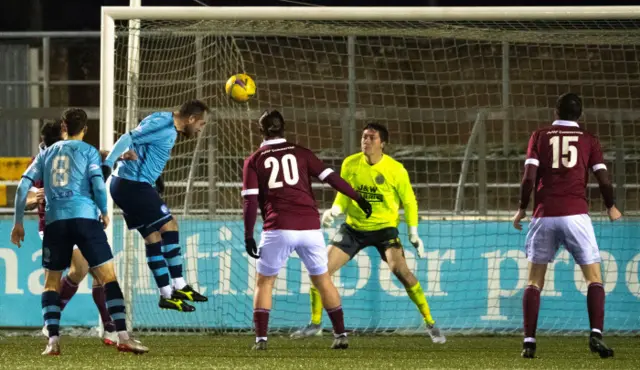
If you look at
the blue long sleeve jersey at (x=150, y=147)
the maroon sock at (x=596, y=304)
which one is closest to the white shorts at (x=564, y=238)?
the maroon sock at (x=596, y=304)

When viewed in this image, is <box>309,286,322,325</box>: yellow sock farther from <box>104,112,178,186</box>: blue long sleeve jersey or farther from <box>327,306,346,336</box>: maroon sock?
<box>104,112,178,186</box>: blue long sleeve jersey

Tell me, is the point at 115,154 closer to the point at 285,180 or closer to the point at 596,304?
the point at 285,180

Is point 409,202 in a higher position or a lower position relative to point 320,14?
lower

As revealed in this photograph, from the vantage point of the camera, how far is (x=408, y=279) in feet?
30.8

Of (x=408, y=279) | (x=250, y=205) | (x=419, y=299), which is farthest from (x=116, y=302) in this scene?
(x=419, y=299)

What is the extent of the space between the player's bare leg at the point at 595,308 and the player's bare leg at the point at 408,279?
181cm

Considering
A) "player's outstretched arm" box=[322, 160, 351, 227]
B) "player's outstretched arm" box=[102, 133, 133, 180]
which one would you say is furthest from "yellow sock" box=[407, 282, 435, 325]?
"player's outstretched arm" box=[102, 133, 133, 180]

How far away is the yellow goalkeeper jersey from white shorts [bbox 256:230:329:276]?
1.18m

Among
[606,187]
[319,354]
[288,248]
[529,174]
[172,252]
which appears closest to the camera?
[529,174]

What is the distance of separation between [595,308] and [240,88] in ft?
11.3

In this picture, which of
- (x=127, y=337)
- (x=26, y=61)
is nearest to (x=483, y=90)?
(x=26, y=61)

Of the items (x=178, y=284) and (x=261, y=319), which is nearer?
(x=261, y=319)

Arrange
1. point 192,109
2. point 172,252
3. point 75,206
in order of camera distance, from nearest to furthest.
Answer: point 75,206, point 192,109, point 172,252

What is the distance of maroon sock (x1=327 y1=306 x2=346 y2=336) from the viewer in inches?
329
